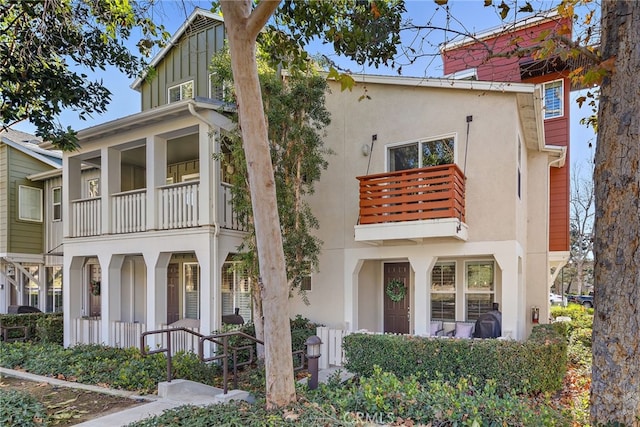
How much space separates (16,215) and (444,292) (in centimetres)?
1550

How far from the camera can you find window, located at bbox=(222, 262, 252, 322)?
13383mm

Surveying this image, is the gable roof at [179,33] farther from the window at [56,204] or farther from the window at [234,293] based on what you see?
the window at [234,293]

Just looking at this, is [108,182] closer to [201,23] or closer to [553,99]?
[201,23]

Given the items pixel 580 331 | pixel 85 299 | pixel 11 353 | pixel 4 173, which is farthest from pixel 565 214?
pixel 4 173

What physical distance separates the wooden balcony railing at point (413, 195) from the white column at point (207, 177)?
345cm

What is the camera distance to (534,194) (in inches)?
474

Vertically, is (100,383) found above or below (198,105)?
below

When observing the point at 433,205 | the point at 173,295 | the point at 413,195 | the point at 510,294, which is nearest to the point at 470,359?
the point at 510,294

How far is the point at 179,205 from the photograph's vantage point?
10406mm

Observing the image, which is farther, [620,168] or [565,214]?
[565,214]

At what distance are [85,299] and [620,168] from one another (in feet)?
56.8

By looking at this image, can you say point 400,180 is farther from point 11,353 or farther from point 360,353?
point 11,353

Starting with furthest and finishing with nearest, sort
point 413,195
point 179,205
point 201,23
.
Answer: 1. point 201,23
2. point 179,205
3. point 413,195

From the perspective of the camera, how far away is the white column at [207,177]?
976 cm
